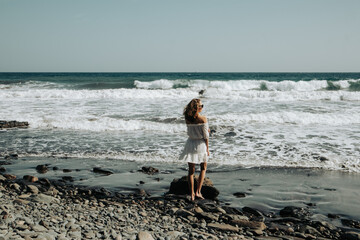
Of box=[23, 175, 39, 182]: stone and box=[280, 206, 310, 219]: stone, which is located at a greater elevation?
box=[23, 175, 39, 182]: stone

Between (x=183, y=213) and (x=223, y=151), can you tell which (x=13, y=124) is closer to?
(x=223, y=151)

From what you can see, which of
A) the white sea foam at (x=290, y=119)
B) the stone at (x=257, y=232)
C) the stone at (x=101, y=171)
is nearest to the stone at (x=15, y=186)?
the stone at (x=101, y=171)

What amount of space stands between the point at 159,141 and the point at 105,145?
1.77m

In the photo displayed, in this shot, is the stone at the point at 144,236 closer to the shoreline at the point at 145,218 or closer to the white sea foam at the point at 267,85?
the shoreline at the point at 145,218

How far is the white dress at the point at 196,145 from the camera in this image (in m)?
5.63

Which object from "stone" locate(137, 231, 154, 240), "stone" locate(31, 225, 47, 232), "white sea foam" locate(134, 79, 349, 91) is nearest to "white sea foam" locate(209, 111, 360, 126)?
"stone" locate(137, 231, 154, 240)

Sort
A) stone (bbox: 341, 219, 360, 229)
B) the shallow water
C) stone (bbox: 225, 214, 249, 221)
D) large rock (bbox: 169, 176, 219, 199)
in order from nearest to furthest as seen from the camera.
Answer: stone (bbox: 341, 219, 360, 229), stone (bbox: 225, 214, 249, 221), the shallow water, large rock (bbox: 169, 176, 219, 199)

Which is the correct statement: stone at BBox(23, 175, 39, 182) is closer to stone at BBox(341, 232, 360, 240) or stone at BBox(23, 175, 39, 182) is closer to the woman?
the woman

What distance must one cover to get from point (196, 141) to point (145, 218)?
170 centimetres

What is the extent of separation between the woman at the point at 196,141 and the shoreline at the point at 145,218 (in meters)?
0.38

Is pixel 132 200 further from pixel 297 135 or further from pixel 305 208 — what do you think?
pixel 297 135

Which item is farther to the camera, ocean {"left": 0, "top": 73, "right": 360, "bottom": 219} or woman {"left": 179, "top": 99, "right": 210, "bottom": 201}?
ocean {"left": 0, "top": 73, "right": 360, "bottom": 219}

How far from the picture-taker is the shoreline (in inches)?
160

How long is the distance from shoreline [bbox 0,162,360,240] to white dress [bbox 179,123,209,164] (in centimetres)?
74
